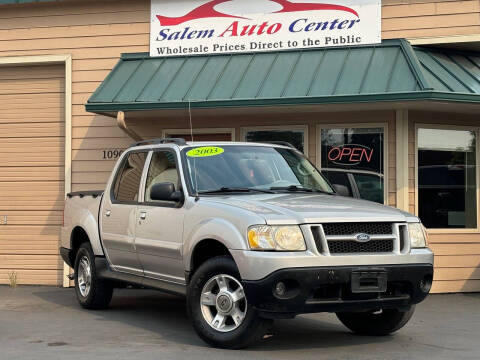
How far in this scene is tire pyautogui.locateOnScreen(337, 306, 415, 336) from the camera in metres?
7.84

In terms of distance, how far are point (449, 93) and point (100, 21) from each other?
19.7ft

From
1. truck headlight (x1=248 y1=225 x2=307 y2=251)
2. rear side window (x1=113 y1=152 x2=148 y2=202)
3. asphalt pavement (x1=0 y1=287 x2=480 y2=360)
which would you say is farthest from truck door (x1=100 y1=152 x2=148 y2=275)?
truck headlight (x1=248 y1=225 x2=307 y2=251)

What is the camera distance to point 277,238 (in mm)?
6781

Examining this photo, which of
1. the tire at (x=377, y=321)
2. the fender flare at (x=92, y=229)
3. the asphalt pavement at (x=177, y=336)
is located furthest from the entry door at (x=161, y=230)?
the tire at (x=377, y=321)

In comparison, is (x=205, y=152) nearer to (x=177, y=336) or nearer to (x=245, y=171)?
(x=245, y=171)

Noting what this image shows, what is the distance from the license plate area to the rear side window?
2999mm

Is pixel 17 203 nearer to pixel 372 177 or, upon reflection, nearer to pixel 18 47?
pixel 18 47

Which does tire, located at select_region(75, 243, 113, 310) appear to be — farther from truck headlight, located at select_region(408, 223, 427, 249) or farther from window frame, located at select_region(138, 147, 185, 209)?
truck headlight, located at select_region(408, 223, 427, 249)

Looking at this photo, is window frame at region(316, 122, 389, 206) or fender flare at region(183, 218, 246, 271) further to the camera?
window frame at region(316, 122, 389, 206)

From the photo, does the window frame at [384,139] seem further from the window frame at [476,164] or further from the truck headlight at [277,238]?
the truck headlight at [277,238]

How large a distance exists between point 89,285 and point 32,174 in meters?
4.40

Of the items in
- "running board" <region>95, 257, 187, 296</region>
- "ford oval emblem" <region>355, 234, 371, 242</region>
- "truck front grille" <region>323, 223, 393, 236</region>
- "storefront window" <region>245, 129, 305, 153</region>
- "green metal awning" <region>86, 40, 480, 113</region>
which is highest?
"green metal awning" <region>86, 40, 480, 113</region>

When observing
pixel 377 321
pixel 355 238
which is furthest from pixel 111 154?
pixel 355 238

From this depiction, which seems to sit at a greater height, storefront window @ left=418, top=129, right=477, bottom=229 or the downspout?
the downspout
